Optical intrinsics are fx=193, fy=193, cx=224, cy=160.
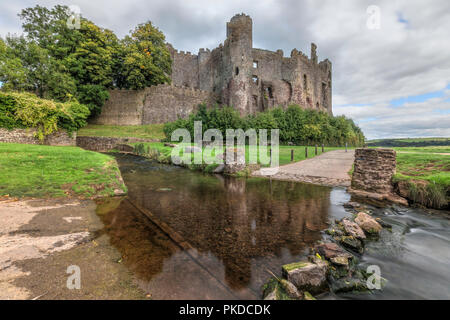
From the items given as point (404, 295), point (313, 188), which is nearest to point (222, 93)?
point (313, 188)

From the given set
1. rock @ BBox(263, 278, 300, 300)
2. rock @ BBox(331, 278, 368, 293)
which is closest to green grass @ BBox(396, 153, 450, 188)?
rock @ BBox(331, 278, 368, 293)

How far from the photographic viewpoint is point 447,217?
5699 millimetres

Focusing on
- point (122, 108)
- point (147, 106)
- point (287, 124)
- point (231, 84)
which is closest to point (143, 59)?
point (147, 106)

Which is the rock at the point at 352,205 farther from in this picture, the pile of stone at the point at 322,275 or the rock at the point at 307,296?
the rock at the point at 307,296

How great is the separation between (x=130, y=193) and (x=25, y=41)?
2625cm

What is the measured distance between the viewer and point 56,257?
3029 millimetres

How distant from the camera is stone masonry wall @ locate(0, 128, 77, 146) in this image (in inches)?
591

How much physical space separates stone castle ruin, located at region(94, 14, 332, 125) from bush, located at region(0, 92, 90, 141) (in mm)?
15439

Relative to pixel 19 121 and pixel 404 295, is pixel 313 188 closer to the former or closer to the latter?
pixel 404 295

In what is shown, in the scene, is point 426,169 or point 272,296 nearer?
point 272,296

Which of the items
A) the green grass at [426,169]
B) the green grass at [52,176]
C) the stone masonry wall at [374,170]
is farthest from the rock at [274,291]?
the green grass at [426,169]

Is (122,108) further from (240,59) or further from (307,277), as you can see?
(307,277)

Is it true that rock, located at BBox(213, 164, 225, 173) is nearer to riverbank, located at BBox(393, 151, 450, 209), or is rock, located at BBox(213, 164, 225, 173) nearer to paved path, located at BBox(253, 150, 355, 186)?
paved path, located at BBox(253, 150, 355, 186)

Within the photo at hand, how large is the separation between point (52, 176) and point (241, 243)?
293 inches
